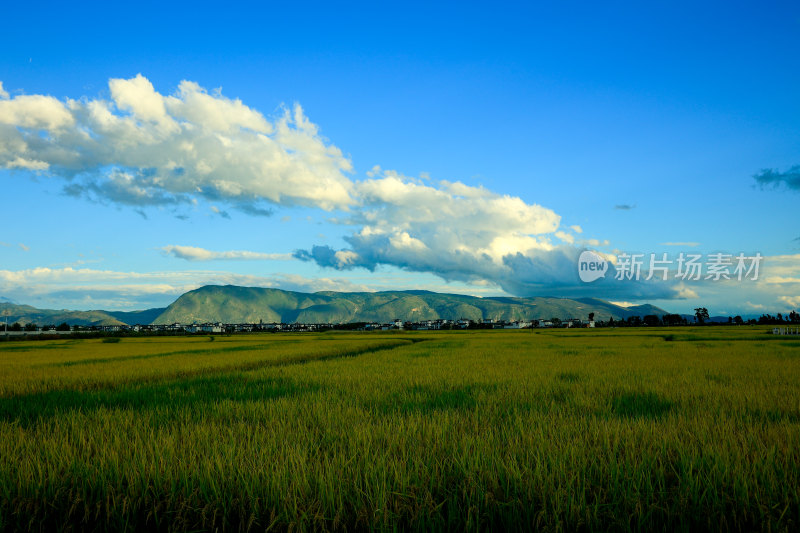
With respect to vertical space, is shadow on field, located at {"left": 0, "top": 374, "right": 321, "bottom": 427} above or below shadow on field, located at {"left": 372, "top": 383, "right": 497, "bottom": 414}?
below

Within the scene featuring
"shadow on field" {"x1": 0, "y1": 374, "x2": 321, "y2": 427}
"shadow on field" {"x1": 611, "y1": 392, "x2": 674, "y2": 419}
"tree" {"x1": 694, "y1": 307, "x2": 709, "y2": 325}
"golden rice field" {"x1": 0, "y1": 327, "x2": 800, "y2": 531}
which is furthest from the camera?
"tree" {"x1": 694, "y1": 307, "x2": 709, "y2": 325}

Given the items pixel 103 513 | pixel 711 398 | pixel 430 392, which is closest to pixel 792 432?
pixel 711 398

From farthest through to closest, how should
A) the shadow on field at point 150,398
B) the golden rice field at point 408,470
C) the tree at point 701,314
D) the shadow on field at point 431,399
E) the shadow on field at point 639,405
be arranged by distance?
the tree at point 701,314 → the shadow on field at point 150,398 → the shadow on field at point 431,399 → the shadow on field at point 639,405 → the golden rice field at point 408,470

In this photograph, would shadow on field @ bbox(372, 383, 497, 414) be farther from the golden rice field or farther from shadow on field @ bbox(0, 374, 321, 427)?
shadow on field @ bbox(0, 374, 321, 427)

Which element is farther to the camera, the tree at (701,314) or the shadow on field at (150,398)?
the tree at (701,314)

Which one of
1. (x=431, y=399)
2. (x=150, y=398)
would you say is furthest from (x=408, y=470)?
(x=150, y=398)

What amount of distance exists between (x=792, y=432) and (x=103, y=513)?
6.75 metres

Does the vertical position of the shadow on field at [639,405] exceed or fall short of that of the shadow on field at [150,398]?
it exceeds it

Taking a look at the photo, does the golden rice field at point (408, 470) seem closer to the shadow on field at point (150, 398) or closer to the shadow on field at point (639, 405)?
the shadow on field at point (639, 405)

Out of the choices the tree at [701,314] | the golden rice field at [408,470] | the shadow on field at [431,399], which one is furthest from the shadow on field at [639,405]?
the tree at [701,314]

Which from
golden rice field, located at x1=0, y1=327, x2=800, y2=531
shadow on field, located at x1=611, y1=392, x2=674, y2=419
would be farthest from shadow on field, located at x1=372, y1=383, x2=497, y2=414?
shadow on field, located at x1=611, y1=392, x2=674, y2=419

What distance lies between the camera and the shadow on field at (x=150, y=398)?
6.88m

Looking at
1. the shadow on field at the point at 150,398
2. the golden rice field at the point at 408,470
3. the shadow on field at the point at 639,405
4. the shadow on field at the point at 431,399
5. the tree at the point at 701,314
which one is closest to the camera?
the golden rice field at the point at 408,470

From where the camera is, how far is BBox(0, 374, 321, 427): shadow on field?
271 inches
